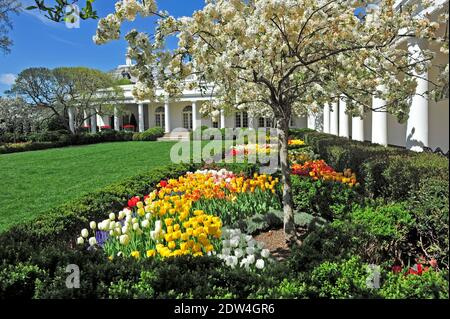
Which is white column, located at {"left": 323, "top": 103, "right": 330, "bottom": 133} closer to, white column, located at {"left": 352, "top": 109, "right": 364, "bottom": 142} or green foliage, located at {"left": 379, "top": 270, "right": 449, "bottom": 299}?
white column, located at {"left": 352, "top": 109, "right": 364, "bottom": 142}

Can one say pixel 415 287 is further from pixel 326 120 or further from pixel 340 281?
pixel 326 120

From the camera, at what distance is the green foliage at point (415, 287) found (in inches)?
86.4

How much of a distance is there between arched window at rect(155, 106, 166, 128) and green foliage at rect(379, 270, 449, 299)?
4007 cm

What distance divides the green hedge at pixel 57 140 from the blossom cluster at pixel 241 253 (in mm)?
22736

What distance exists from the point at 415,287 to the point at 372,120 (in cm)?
1141

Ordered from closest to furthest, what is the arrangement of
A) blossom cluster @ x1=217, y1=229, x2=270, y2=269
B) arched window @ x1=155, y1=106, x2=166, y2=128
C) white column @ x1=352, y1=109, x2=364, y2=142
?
blossom cluster @ x1=217, y1=229, x2=270, y2=269 → white column @ x1=352, y1=109, x2=364, y2=142 → arched window @ x1=155, y1=106, x2=166, y2=128

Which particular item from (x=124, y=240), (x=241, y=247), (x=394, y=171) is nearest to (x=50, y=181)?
(x=124, y=240)

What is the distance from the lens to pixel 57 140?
26141 mm

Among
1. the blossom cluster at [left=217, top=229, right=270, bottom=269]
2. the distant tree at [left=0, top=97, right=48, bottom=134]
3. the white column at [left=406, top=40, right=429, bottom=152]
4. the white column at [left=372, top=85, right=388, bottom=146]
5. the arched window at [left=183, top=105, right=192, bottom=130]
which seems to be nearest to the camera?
the blossom cluster at [left=217, top=229, right=270, bottom=269]

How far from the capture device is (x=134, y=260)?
277cm

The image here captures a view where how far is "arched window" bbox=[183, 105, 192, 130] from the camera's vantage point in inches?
1577

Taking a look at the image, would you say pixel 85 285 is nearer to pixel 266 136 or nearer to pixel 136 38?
pixel 136 38

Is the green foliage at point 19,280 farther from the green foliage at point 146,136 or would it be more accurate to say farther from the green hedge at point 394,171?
the green foliage at point 146,136

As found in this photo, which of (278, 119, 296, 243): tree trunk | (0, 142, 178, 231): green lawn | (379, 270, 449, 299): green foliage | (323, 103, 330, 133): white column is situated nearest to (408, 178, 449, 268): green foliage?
(379, 270, 449, 299): green foliage
